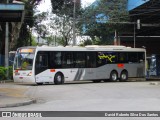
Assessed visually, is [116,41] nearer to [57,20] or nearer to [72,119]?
[57,20]

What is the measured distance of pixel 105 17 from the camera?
175 ft

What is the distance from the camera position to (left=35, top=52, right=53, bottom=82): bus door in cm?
3172

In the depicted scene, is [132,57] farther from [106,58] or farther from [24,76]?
[24,76]

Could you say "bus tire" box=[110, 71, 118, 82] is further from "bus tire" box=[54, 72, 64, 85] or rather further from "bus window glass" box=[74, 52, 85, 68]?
"bus tire" box=[54, 72, 64, 85]

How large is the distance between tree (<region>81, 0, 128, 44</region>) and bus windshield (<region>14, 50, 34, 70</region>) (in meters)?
18.9

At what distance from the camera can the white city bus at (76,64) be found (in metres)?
31.8

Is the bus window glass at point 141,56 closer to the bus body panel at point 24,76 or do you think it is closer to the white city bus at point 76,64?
the white city bus at point 76,64

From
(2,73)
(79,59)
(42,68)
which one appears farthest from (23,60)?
(2,73)

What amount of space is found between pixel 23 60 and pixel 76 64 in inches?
175

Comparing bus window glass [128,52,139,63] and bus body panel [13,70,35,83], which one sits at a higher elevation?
bus window glass [128,52,139,63]

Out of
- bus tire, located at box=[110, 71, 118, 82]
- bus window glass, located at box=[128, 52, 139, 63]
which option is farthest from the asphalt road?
bus window glass, located at box=[128, 52, 139, 63]

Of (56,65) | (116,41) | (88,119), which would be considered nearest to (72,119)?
(88,119)

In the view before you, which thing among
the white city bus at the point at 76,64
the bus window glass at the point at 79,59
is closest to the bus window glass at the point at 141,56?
the white city bus at the point at 76,64

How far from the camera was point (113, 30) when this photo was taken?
54219 millimetres
